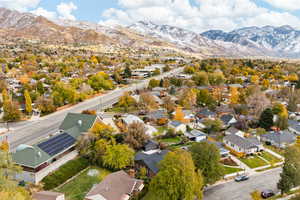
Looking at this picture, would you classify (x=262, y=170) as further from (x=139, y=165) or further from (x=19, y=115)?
(x=19, y=115)

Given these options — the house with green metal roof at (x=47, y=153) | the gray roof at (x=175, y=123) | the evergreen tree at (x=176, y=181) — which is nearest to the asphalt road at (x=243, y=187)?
the evergreen tree at (x=176, y=181)

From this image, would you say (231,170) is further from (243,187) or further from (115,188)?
(115,188)

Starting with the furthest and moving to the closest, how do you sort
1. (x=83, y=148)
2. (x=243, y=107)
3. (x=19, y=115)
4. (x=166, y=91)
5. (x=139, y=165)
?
(x=166, y=91), (x=243, y=107), (x=19, y=115), (x=83, y=148), (x=139, y=165)

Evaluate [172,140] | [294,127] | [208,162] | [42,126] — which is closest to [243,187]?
[208,162]

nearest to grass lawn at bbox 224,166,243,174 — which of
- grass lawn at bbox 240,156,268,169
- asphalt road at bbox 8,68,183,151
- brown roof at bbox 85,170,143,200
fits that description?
grass lawn at bbox 240,156,268,169

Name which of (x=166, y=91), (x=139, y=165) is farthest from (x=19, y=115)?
(x=166, y=91)

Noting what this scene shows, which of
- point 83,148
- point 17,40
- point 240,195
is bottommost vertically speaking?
point 240,195

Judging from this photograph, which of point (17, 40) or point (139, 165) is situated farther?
point (17, 40)
